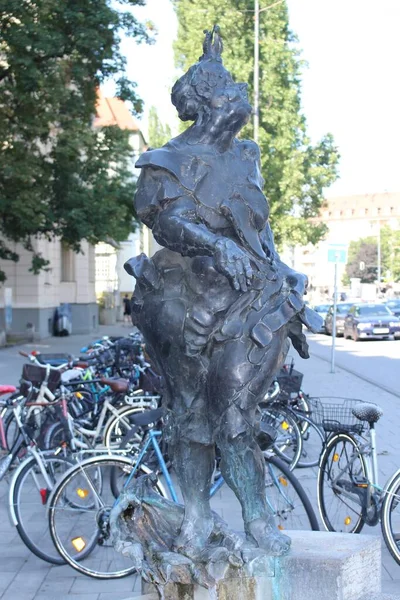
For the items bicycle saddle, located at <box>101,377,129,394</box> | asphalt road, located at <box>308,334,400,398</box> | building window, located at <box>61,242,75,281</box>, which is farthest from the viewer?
building window, located at <box>61,242,75,281</box>

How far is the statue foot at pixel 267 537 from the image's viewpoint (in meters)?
3.24

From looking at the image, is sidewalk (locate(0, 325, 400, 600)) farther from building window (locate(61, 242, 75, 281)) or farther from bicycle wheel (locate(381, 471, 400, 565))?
building window (locate(61, 242, 75, 281))

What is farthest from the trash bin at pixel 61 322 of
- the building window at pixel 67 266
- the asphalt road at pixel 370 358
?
the asphalt road at pixel 370 358

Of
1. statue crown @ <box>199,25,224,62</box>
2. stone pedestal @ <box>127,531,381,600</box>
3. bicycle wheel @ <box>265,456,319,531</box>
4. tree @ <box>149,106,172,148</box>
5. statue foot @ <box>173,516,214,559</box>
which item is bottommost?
bicycle wheel @ <box>265,456,319,531</box>

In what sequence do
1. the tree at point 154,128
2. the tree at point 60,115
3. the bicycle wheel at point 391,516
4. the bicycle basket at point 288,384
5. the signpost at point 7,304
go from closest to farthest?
1. the bicycle wheel at point 391,516
2. the bicycle basket at point 288,384
3. the tree at point 60,115
4. the signpost at point 7,304
5. the tree at point 154,128

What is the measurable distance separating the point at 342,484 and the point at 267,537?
252cm

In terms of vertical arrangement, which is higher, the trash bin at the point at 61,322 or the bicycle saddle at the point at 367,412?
the bicycle saddle at the point at 367,412

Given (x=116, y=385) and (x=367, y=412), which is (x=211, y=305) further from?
(x=116, y=385)

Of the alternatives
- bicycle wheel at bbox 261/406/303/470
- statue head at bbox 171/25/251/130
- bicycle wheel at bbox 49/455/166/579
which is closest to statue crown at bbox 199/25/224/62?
statue head at bbox 171/25/251/130

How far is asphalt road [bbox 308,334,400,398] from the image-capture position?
54.8ft

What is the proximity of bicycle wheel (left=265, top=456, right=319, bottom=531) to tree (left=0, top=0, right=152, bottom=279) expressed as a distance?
1739cm

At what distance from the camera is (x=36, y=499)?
547 cm

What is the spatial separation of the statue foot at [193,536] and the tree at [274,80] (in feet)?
105

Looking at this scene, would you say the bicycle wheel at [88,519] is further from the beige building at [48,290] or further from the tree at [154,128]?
the tree at [154,128]
